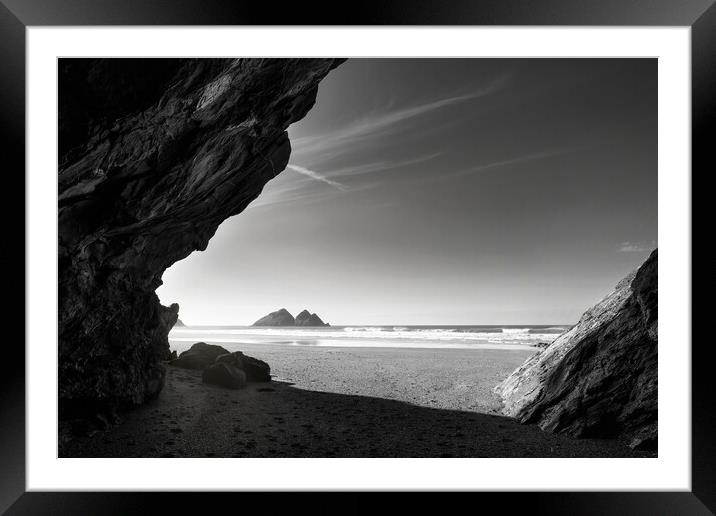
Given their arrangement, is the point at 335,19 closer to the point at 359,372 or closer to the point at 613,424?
the point at 613,424

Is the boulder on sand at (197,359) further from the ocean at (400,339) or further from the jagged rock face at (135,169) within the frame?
the ocean at (400,339)

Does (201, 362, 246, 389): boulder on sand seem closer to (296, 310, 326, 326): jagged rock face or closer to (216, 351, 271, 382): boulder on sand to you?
(216, 351, 271, 382): boulder on sand

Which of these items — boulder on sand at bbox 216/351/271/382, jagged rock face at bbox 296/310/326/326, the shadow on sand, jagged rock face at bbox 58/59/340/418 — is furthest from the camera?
jagged rock face at bbox 296/310/326/326

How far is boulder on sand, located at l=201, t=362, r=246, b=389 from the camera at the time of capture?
7766mm

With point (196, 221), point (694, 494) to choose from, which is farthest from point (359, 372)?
point (694, 494)

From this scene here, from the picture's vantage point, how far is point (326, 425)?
234 inches

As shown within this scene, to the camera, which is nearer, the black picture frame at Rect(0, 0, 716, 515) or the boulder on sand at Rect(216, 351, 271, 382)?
the black picture frame at Rect(0, 0, 716, 515)

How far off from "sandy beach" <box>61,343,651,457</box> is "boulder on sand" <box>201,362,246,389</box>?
0.20 metres

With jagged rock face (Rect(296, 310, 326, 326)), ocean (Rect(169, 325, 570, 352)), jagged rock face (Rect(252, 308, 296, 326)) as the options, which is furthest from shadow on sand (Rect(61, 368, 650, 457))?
jagged rock face (Rect(296, 310, 326, 326))

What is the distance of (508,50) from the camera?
437 cm

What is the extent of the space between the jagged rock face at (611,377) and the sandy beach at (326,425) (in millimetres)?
272

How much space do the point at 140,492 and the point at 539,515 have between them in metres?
4.84

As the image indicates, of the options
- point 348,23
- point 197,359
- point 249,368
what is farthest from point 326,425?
point 348,23

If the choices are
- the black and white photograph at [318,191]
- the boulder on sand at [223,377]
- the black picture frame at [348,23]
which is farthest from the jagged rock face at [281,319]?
the black picture frame at [348,23]
